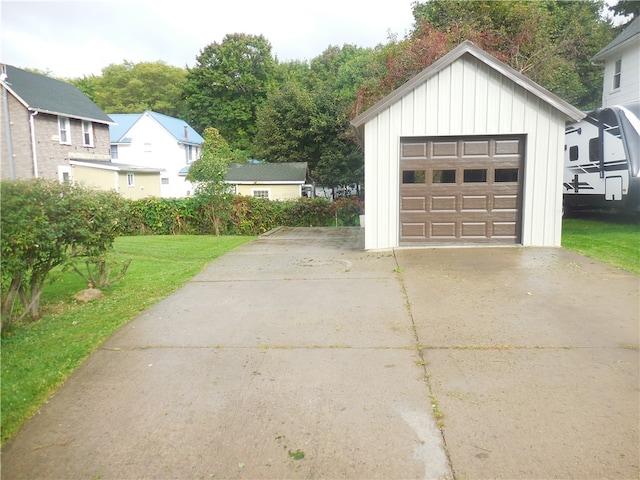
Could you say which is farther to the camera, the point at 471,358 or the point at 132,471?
the point at 471,358

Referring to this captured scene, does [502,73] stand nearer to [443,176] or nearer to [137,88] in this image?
[443,176]

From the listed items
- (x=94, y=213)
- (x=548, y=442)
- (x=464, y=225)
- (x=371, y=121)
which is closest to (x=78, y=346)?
(x=94, y=213)

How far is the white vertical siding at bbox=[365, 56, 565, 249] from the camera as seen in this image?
410 inches

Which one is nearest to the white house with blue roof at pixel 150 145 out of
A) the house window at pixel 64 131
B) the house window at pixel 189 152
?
the house window at pixel 189 152

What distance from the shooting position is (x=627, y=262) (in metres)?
8.75

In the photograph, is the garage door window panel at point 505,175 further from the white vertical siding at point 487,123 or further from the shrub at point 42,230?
the shrub at point 42,230

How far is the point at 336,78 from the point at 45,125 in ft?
81.7

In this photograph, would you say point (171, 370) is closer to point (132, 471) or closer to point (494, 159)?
point (132, 471)

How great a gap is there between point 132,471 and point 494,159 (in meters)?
9.90

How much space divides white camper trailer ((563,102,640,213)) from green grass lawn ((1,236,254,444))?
36.5 feet

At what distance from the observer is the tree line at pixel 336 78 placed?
19062mm

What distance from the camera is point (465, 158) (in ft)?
35.3

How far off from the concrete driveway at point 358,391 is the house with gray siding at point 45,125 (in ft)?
71.7

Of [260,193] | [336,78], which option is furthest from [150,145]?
[336,78]
